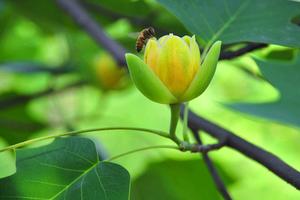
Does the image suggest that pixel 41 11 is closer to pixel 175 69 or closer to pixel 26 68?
pixel 26 68

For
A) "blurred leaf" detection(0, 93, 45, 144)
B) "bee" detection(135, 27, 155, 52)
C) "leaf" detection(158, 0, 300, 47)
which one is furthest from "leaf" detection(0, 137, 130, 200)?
"blurred leaf" detection(0, 93, 45, 144)

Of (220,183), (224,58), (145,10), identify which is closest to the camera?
(220,183)

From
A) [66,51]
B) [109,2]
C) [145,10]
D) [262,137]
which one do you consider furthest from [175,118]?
[262,137]

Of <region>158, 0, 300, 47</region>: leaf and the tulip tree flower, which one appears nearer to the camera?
the tulip tree flower

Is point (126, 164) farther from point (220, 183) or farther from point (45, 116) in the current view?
point (220, 183)

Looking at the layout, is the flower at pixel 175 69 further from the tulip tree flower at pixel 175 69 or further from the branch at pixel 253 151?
the branch at pixel 253 151

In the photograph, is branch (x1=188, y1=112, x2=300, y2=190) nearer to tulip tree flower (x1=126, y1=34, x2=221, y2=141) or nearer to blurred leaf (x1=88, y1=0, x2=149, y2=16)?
tulip tree flower (x1=126, y1=34, x2=221, y2=141)

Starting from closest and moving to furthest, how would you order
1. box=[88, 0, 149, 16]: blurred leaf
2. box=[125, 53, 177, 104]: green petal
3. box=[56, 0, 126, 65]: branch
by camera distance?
box=[125, 53, 177, 104]: green petal
box=[56, 0, 126, 65]: branch
box=[88, 0, 149, 16]: blurred leaf
